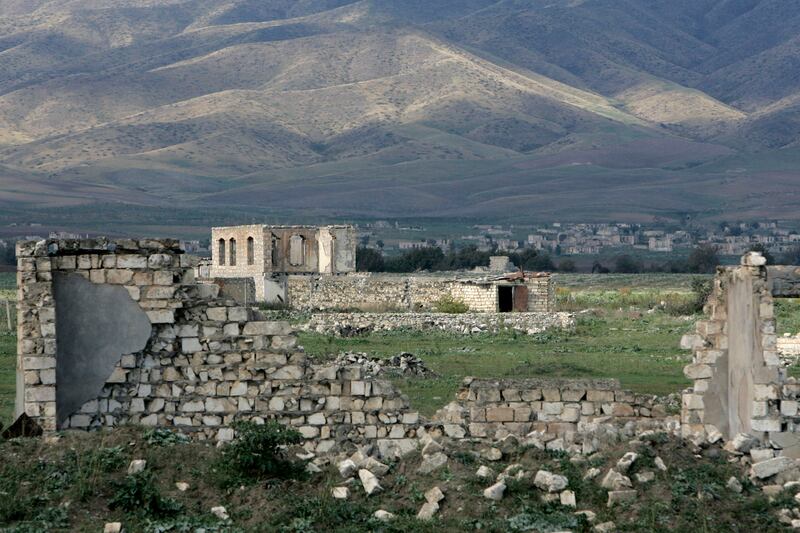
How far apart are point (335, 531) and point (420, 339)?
2609 centimetres

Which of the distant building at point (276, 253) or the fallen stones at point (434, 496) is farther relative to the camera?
the distant building at point (276, 253)

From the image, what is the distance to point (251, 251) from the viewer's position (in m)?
55.8

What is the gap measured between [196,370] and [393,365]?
13.5 m

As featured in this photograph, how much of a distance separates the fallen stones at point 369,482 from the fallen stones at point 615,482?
1.64m

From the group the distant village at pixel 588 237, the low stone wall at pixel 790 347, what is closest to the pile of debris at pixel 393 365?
the low stone wall at pixel 790 347

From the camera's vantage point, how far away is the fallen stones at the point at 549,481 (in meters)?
12.6

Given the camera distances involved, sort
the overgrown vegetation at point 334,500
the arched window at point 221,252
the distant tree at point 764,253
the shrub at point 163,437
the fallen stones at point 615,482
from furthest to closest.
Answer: the arched window at point 221,252, the distant tree at point 764,253, the shrub at point 163,437, the fallen stones at point 615,482, the overgrown vegetation at point 334,500

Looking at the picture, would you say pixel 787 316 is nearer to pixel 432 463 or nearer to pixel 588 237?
pixel 432 463

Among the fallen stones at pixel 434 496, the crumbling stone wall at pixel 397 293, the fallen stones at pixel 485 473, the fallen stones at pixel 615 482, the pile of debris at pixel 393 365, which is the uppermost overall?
the crumbling stone wall at pixel 397 293

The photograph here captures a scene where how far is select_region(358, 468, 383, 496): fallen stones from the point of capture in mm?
12609

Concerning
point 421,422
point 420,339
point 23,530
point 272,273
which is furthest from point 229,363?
point 272,273

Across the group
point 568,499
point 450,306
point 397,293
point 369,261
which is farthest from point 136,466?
point 369,261

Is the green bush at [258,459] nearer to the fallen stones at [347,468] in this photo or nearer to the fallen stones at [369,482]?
the fallen stones at [347,468]

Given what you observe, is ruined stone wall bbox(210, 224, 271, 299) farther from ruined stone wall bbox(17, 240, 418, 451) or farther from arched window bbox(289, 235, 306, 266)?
ruined stone wall bbox(17, 240, 418, 451)
